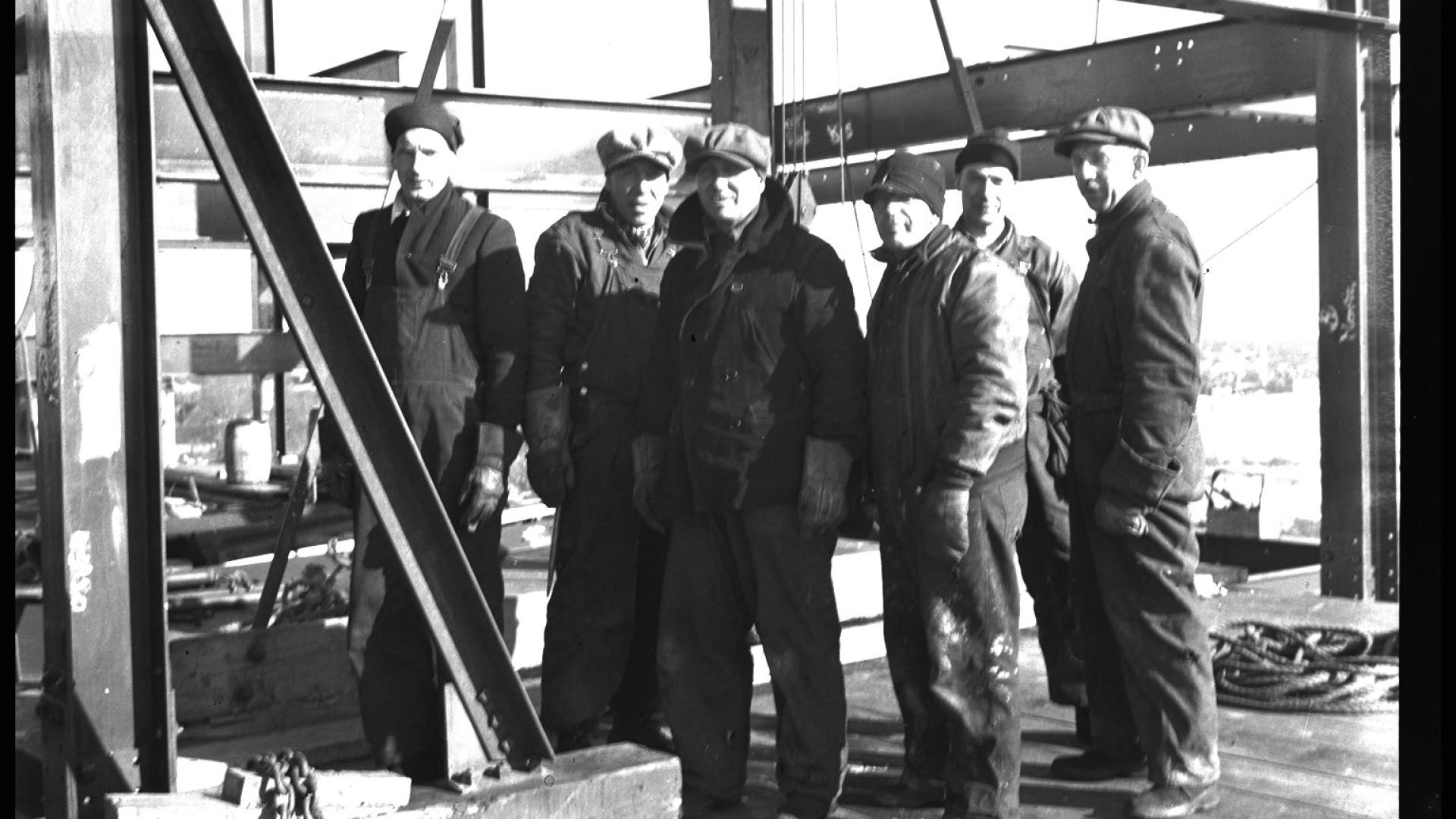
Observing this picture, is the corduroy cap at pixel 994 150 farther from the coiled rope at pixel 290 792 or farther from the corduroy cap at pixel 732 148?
the coiled rope at pixel 290 792

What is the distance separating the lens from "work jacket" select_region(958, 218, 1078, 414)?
558 cm

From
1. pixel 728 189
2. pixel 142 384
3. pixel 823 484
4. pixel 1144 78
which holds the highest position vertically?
pixel 1144 78

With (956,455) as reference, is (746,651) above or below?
below

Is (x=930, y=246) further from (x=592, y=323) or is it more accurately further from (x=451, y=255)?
(x=451, y=255)

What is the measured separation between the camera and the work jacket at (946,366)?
435 cm

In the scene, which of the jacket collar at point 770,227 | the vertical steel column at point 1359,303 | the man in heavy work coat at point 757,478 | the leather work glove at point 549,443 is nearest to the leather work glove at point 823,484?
the man in heavy work coat at point 757,478

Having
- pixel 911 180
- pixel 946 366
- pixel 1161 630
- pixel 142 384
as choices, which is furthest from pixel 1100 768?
pixel 142 384

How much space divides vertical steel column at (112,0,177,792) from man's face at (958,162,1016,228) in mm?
2934

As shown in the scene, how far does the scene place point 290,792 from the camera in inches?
134

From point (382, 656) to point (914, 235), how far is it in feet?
6.72

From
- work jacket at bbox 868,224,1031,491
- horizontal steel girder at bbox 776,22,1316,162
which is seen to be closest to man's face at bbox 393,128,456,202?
work jacket at bbox 868,224,1031,491

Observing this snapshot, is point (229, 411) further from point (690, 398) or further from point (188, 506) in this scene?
point (690, 398)

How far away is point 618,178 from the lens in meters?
5.19

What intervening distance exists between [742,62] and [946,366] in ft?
7.84
